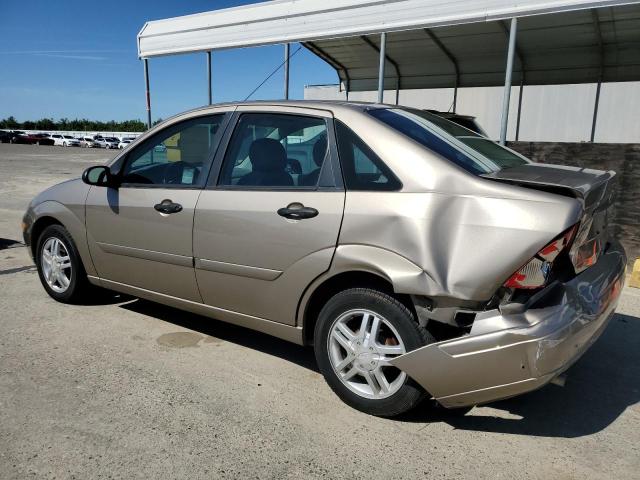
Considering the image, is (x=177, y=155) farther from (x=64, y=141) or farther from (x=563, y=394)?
(x=64, y=141)

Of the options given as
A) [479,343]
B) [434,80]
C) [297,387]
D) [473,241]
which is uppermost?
[434,80]

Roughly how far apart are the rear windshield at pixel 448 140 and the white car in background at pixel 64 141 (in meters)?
56.0

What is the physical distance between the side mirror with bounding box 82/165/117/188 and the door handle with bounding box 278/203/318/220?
5.48ft

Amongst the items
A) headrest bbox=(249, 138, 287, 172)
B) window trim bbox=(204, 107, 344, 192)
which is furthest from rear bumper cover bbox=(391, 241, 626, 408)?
headrest bbox=(249, 138, 287, 172)

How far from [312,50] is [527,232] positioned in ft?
30.9

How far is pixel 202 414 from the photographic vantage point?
2795mm

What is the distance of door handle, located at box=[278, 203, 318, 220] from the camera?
2.88m

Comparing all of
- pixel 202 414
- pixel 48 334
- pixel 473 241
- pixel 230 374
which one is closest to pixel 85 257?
pixel 48 334

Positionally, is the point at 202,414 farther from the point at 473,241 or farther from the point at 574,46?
the point at 574,46

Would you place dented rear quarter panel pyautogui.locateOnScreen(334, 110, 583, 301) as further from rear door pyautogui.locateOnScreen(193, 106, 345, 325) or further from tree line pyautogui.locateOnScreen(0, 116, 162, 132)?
tree line pyautogui.locateOnScreen(0, 116, 162, 132)

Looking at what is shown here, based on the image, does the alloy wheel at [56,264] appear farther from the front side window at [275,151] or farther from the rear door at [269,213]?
the front side window at [275,151]

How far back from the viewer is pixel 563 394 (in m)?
3.14

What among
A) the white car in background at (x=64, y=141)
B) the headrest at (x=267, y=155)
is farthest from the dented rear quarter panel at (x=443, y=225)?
the white car in background at (x=64, y=141)

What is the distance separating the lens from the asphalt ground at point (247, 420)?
7.82 ft
